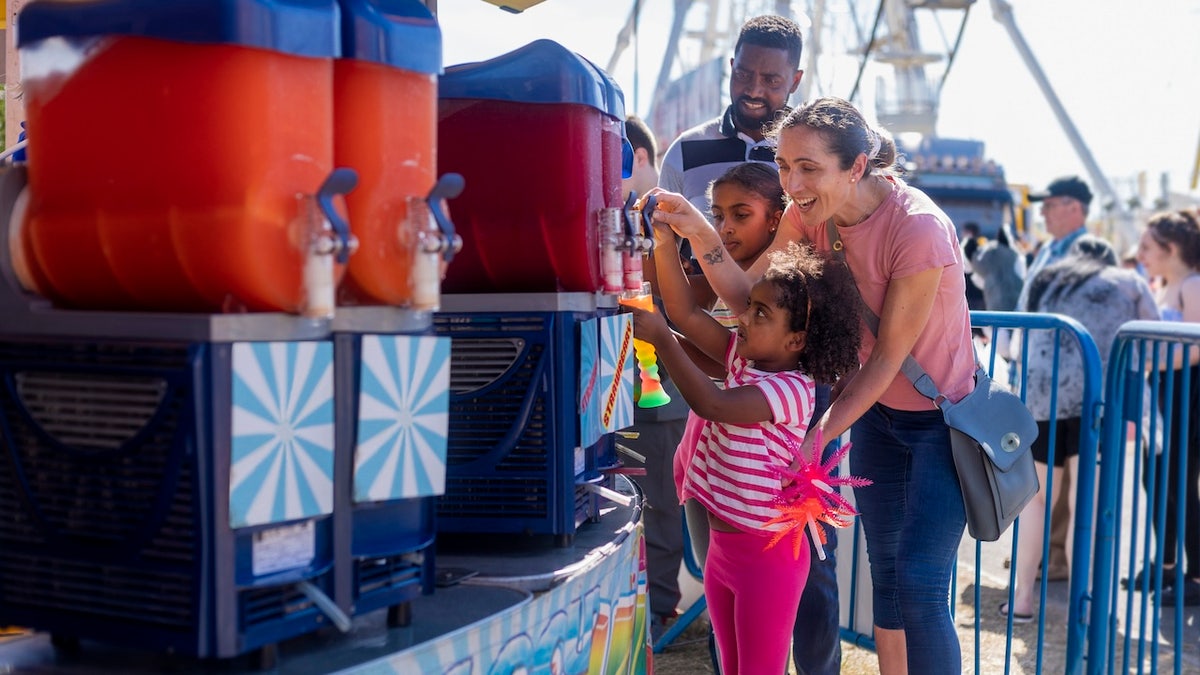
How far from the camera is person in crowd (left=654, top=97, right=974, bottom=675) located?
101 inches

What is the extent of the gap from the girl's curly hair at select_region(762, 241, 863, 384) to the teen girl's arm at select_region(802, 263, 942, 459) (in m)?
0.05

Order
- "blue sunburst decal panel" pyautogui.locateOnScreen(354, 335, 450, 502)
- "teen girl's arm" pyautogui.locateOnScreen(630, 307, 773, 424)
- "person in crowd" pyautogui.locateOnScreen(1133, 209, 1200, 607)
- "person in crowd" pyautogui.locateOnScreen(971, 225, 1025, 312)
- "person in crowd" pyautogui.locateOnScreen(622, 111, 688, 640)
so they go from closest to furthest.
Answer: "blue sunburst decal panel" pyautogui.locateOnScreen(354, 335, 450, 502), "teen girl's arm" pyautogui.locateOnScreen(630, 307, 773, 424), "person in crowd" pyautogui.locateOnScreen(622, 111, 688, 640), "person in crowd" pyautogui.locateOnScreen(1133, 209, 1200, 607), "person in crowd" pyautogui.locateOnScreen(971, 225, 1025, 312)

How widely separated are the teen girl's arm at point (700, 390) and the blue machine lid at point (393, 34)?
3.06 feet

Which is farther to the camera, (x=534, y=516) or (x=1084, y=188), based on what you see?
(x=1084, y=188)

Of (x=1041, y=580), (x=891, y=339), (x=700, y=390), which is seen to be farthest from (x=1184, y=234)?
(x=700, y=390)

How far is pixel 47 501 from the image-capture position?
1468 mm

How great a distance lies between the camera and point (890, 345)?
8.53ft

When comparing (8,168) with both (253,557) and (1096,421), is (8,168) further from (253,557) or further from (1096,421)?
(1096,421)

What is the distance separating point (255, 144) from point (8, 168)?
1.25 feet

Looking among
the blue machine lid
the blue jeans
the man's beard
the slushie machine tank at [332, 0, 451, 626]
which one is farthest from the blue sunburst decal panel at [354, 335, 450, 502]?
the man's beard

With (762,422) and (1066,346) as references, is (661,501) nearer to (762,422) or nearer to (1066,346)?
(762,422)

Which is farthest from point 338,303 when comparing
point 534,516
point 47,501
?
point 534,516

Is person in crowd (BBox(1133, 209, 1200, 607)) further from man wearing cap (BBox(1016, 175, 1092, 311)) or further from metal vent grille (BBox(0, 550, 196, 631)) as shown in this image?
metal vent grille (BBox(0, 550, 196, 631))

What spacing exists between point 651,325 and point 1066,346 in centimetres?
328
